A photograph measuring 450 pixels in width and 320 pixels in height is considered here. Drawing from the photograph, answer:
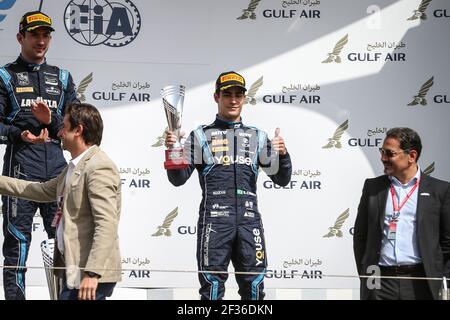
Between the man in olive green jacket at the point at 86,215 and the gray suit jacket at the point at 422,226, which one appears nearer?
the man in olive green jacket at the point at 86,215

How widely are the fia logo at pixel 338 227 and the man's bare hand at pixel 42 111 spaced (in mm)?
2565

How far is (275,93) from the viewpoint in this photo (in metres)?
6.98

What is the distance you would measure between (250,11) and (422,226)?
2.84m

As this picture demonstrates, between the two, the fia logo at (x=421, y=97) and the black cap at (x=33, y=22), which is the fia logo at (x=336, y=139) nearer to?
the fia logo at (x=421, y=97)

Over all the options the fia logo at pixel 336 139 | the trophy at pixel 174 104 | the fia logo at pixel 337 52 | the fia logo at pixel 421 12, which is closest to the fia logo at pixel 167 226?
the fia logo at pixel 336 139

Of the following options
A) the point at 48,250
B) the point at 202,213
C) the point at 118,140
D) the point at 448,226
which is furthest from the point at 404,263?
the point at 118,140

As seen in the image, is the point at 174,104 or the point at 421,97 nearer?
the point at 174,104

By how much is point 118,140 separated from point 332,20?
→ 69.9 inches

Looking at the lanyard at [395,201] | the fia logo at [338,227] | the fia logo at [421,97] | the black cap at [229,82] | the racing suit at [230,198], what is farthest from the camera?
the fia logo at [421,97]

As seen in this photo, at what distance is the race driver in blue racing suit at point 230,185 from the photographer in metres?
5.21

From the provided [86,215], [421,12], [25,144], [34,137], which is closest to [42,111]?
[34,137]

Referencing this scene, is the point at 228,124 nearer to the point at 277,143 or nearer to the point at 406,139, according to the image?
the point at 277,143

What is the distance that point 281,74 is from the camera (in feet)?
22.9

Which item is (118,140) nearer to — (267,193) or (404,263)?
(267,193)
